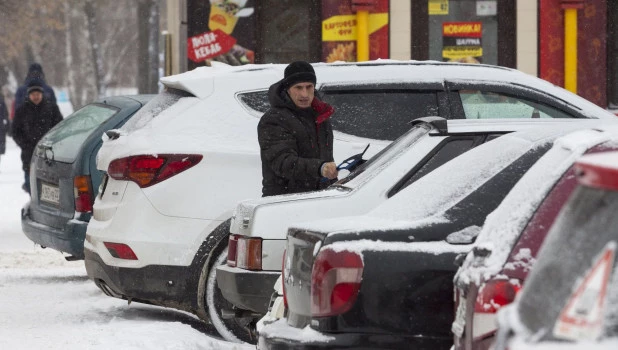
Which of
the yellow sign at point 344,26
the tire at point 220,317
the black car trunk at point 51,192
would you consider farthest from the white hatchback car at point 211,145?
the yellow sign at point 344,26

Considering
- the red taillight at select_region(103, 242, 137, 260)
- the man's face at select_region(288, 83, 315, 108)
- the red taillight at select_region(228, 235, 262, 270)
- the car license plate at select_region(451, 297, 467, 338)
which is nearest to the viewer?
the car license plate at select_region(451, 297, 467, 338)

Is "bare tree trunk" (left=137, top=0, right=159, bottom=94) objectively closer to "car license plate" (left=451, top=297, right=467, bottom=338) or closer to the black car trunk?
the black car trunk

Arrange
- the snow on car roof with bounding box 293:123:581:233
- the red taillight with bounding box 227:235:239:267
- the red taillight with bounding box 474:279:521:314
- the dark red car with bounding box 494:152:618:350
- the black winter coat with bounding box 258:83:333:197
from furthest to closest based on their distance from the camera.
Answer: the black winter coat with bounding box 258:83:333:197 → the red taillight with bounding box 227:235:239:267 → the snow on car roof with bounding box 293:123:581:233 → the red taillight with bounding box 474:279:521:314 → the dark red car with bounding box 494:152:618:350

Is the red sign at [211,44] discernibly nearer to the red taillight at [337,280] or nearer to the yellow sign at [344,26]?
the yellow sign at [344,26]

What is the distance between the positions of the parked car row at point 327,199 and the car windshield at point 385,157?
0.05 feet

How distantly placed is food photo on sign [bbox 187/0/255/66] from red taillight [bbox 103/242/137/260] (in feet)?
32.8

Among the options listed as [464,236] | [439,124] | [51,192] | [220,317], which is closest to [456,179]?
[464,236]

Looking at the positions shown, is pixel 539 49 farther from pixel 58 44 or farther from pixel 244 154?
pixel 58 44

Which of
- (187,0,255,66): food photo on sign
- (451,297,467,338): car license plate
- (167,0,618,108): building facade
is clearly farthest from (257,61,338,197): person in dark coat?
(187,0,255,66): food photo on sign

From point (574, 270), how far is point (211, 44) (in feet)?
52.8

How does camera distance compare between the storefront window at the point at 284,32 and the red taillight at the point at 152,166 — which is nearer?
the red taillight at the point at 152,166

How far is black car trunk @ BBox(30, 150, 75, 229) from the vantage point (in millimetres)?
11141

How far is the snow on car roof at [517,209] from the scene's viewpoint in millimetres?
4500

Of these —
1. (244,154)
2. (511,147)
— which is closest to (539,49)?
(244,154)
